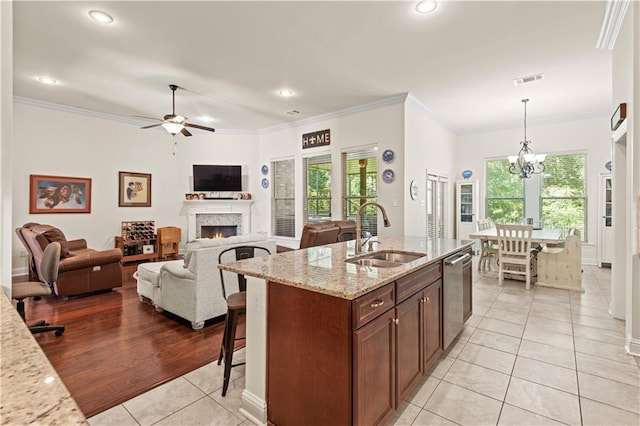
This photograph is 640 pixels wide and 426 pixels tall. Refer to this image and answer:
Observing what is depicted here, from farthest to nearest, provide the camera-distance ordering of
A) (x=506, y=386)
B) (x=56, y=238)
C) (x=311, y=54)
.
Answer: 1. (x=56, y=238)
2. (x=311, y=54)
3. (x=506, y=386)

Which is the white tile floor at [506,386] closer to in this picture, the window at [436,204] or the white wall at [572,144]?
the window at [436,204]

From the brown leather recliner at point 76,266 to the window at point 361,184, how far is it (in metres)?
4.09

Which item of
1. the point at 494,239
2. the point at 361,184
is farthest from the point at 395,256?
the point at 361,184

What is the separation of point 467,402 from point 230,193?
6.93 m

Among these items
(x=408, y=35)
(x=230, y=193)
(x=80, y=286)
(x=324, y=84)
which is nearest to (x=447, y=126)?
(x=324, y=84)

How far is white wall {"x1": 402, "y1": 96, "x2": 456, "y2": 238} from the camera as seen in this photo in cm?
555

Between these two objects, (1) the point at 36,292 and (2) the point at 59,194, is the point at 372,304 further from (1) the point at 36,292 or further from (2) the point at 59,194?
(2) the point at 59,194

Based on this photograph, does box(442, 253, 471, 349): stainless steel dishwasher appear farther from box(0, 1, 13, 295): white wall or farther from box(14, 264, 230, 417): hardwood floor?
box(0, 1, 13, 295): white wall

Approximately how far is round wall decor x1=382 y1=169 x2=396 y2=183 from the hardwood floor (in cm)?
371

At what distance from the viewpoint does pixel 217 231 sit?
26.0 feet

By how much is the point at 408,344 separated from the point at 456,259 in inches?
44.0

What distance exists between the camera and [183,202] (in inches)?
300

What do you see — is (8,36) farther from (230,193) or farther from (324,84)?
(230,193)

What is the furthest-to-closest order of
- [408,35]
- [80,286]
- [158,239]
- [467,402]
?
[158,239]
[80,286]
[408,35]
[467,402]
